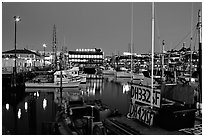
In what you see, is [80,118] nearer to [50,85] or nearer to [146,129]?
[146,129]

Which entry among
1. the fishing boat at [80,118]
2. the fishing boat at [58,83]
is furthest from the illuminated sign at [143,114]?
the fishing boat at [58,83]

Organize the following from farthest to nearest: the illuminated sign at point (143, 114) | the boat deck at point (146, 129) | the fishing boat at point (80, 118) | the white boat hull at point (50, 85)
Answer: the white boat hull at point (50, 85) → the fishing boat at point (80, 118) → the illuminated sign at point (143, 114) → the boat deck at point (146, 129)

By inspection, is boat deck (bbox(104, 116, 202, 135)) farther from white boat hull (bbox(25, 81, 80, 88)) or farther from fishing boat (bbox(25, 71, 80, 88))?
white boat hull (bbox(25, 81, 80, 88))

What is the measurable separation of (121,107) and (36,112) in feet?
25.2

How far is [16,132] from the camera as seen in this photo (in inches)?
484

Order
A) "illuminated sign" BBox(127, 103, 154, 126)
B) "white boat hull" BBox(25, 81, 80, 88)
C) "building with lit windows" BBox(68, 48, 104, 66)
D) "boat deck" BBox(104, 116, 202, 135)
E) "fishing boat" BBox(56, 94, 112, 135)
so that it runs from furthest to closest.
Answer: "building with lit windows" BBox(68, 48, 104, 66) < "white boat hull" BBox(25, 81, 80, 88) < "fishing boat" BBox(56, 94, 112, 135) < "illuminated sign" BBox(127, 103, 154, 126) < "boat deck" BBox(104, 116, 202, 135)

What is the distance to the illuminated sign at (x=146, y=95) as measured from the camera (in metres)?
4.36

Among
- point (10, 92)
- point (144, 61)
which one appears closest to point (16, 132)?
point (10, 92)

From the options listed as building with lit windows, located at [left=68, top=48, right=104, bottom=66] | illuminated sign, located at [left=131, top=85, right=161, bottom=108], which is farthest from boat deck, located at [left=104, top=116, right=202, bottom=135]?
building with lit windows, located at [left=68, top=48, right=104, bottom=66]

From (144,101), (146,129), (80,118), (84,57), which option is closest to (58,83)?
(80,118)

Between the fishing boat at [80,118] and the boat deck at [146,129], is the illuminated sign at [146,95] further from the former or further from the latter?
the fishing boat at [80,118]

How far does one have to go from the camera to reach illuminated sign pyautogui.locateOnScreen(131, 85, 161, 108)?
4.36 m

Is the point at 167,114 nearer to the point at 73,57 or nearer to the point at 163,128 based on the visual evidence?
the point at 163,128

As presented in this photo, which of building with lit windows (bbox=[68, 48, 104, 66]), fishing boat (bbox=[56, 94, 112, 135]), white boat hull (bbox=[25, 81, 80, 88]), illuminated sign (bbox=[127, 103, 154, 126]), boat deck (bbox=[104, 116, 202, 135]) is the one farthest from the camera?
building with lit windows (bbox=[68, 48, 104, 66])
